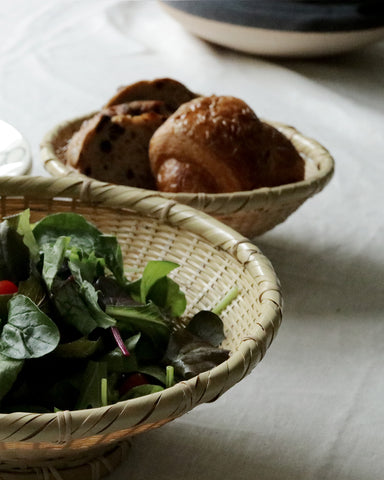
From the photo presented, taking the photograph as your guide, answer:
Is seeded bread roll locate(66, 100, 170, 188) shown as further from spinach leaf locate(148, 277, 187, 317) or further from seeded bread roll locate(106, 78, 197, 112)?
spinach leaf locate(148, 277, 187, 317)

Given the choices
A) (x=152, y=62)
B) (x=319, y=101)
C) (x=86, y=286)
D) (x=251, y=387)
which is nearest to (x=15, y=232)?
(x=86, y=286)

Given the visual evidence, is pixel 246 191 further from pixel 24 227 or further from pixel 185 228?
pixel 24 227

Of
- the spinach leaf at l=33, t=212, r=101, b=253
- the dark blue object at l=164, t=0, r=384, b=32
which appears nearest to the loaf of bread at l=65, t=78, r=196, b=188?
the spinach leaf at l=33, t=212, r=101, b=253

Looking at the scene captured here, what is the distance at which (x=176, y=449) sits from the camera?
0.81 metres

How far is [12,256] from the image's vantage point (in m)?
0.77

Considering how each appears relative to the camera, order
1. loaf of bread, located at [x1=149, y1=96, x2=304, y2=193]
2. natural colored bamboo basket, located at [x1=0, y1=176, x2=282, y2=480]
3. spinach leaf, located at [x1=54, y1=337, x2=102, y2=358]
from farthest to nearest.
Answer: loaf of bread, located at [x1=149, y1=96, x2=304, y2=193] → spinach leaf, located at [x1=54, y1=337, x2=102, y2=358] → natural colored bamboo basket, located at [x1=0, y1=176, x2=282, y2=480]

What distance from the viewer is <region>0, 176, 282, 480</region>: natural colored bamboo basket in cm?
58

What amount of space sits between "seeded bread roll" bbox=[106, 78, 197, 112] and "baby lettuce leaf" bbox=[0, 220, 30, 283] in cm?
60

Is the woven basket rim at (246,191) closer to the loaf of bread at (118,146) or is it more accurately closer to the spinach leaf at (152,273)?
the loaf of bread at (118,146)

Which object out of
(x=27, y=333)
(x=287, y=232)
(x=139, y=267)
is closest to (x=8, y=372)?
(x=27, y=333)

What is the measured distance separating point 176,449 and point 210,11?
1.44 meters

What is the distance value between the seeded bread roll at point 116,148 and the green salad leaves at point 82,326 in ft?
1.07

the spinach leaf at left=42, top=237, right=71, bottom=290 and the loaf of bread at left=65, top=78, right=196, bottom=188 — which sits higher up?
the spinach leaf at left=42, top=237, right=71, bottom=290

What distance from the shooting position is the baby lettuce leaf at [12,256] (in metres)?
0.77
